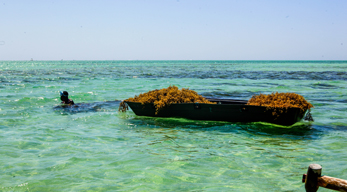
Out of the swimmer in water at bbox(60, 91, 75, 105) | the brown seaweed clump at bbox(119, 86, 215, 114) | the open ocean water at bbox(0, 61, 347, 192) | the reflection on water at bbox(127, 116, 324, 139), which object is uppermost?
the brown seaweed clump at bbox(119, 86, 215, 114)

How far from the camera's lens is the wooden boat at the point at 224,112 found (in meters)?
10.8

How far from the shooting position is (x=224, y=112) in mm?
11656

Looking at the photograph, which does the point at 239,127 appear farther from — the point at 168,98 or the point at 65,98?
the point at 65,98

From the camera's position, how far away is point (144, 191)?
5895 mm

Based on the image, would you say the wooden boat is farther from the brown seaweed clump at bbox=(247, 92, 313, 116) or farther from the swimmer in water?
the swimmer in water

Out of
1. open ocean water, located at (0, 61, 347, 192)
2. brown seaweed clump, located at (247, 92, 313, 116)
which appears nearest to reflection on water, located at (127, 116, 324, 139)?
open ocean water, located at (0, 61, 347, 192)

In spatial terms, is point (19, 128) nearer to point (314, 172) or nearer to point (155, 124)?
point (155, 124)

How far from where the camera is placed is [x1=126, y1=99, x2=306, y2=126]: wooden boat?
10.8m

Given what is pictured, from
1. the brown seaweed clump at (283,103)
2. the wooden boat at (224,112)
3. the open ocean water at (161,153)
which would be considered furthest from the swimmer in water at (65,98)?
the brown seaweed clump at (283,103)

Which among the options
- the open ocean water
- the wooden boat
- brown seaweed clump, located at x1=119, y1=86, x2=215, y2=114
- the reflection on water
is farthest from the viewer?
brown seaweed clump, located at x1=119, y1=86, x2=215, y2=114

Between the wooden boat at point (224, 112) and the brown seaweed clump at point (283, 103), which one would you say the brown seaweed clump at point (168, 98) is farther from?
the brown seaweed clump at point (283, 103)

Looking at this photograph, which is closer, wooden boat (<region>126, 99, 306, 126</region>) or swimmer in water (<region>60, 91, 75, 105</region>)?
wooden boat (<region>126, 99, 306, 126</region>)

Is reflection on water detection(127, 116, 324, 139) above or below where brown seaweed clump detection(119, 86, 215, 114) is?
below

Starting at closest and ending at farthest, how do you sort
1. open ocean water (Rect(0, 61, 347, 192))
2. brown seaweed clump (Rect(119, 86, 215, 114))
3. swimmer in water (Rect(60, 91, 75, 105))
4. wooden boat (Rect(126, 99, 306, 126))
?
open ocean water (Rect(0, 61, 347, 192)), wooden boat (Rect(126, 99, 306, 126)), brown seaweed clump (Rect(119, 86, 215, 114)), swimmer in water (Rect(60, 91, 75, 105))
